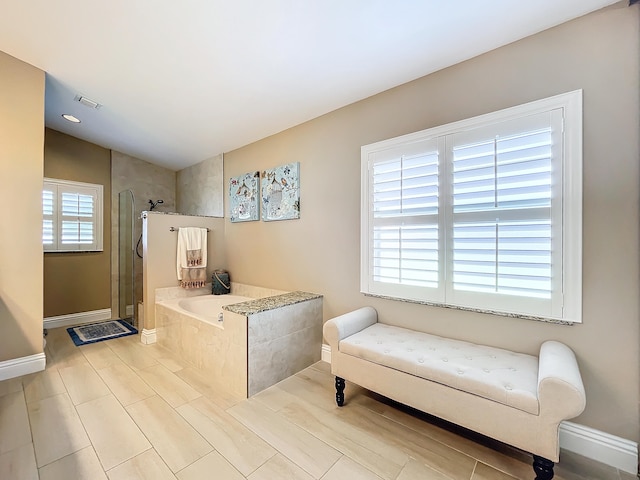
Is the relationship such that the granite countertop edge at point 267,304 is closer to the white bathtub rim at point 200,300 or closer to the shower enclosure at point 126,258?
the white bathtub rim at point 200,300

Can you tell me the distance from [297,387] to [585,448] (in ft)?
5.92

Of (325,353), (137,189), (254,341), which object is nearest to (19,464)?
(254,341)

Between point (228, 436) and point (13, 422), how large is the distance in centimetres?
141

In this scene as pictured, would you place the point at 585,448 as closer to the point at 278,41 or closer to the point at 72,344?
the point at 278,41

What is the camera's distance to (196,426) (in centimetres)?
173

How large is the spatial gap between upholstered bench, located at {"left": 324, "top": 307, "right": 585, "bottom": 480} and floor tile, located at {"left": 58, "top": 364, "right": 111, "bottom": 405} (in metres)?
1.86

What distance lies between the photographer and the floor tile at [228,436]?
147 cm

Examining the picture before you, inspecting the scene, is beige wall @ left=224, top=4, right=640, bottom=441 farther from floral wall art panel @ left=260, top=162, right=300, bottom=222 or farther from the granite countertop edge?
floral wall art panel @ left=260, top=162, right=300, bottom=222

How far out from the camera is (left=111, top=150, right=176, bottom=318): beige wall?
161 inches

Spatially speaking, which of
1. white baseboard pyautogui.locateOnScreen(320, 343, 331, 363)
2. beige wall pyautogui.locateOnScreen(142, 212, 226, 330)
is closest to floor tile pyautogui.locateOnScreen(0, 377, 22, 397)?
beige wall pyautogui.locateOnScreen(142, 212, 226, 330)

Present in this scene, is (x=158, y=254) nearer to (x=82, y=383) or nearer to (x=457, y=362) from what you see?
(x=82, y=383)

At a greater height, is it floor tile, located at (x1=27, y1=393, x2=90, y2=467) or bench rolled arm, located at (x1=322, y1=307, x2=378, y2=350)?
bench rolled arm, located at (x1=322, y1=307, x2=378, y2=350)

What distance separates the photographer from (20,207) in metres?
2.46

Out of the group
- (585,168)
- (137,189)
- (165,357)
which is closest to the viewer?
(585,168)
